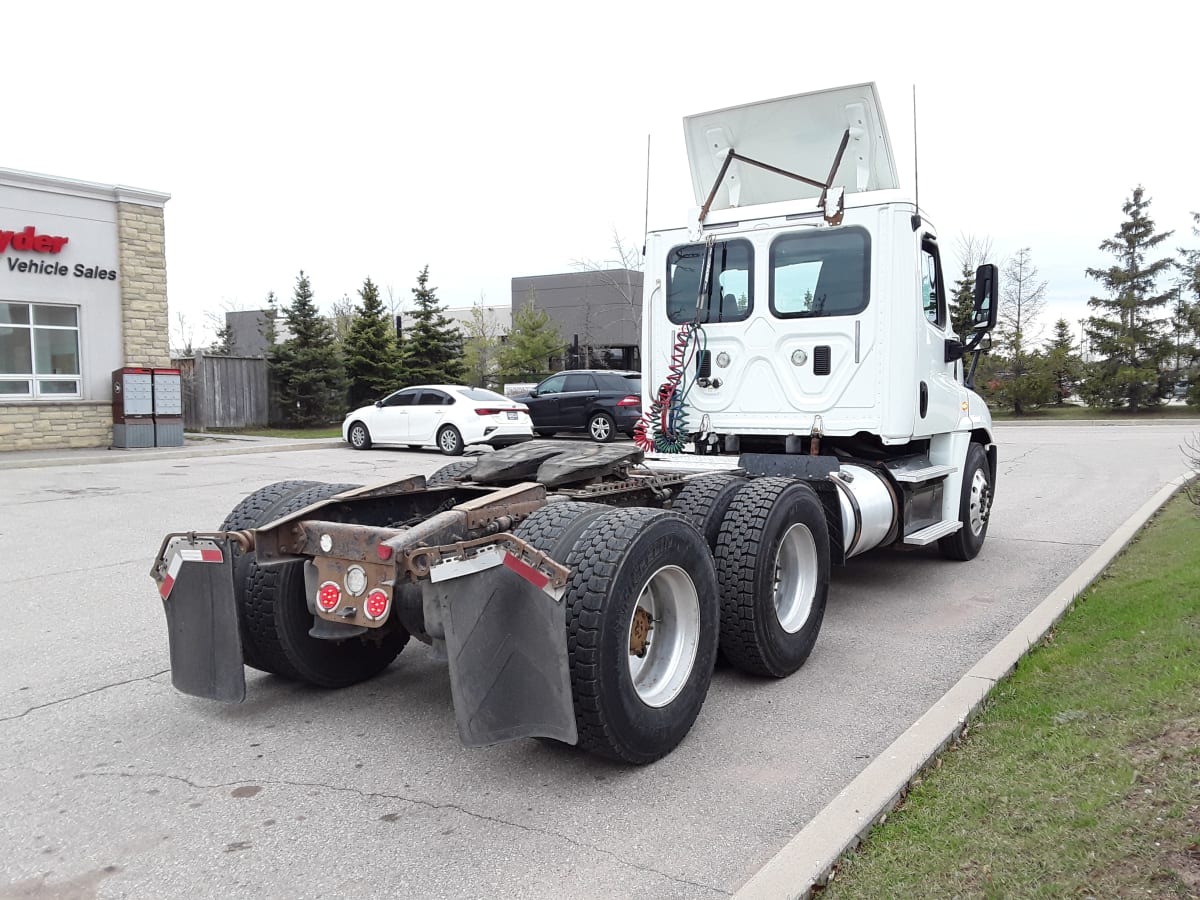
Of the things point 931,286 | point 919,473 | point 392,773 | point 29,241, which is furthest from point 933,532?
point 29,241

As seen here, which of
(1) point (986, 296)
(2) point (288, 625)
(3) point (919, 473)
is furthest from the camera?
(1) point (986, 296)

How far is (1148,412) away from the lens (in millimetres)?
34281

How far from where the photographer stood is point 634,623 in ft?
13.2

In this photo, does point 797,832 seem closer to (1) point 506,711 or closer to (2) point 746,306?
(1) point 506,711

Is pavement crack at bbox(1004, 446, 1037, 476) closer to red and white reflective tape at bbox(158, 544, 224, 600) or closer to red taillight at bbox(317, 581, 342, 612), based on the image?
red taillight at bbox(317, 581, 342, 612)

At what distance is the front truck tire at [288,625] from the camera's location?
4.35 metres

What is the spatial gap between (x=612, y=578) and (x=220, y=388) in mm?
25278

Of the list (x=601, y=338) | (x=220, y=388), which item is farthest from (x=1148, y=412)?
(x=220, y=388)

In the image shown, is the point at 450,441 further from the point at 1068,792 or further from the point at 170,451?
the point at 1068,792

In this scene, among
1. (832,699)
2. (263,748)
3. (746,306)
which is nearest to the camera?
(263,748)

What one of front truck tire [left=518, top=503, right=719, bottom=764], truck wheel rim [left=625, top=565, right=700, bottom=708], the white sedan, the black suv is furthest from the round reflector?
the black suv

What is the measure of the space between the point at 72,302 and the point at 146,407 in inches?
104

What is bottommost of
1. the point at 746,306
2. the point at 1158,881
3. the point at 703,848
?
the point at 703,848

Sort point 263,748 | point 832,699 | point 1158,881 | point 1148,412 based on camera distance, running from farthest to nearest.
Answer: point 1148,412 → point 832,699 → point 263,748 → point 1158,881
